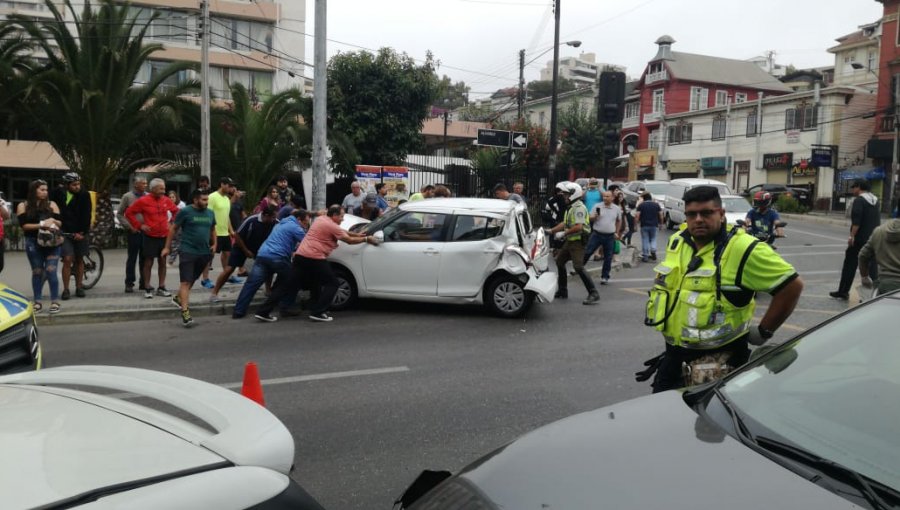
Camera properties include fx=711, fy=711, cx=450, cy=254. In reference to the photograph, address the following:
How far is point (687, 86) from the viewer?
5438 centimetres

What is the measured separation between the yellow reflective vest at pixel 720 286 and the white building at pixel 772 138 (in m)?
42.5

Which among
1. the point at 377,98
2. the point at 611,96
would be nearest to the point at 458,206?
the point at 611,96

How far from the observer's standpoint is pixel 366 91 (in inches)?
977

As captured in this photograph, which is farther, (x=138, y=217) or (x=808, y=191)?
(x=808, y=191)

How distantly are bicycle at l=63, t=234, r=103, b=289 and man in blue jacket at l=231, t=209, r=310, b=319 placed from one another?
9.84 feet

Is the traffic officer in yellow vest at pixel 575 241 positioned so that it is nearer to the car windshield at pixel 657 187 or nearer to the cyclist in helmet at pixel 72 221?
the cyclist in helmet at pixel 72 221

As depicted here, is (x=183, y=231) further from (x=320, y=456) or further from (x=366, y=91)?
(x=366, y=91)

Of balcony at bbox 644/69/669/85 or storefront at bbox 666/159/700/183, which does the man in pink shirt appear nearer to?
storefront at bbox 666/159/700/183

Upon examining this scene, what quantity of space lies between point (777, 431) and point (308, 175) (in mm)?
23748

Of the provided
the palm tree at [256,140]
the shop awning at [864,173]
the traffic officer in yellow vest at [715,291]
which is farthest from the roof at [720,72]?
the traffic officer in yellow vest at [715,291]

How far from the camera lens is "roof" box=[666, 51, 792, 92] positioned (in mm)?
54794

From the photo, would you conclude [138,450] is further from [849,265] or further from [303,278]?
[849,265]

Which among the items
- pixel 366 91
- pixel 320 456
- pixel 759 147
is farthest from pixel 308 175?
pixel 759 147

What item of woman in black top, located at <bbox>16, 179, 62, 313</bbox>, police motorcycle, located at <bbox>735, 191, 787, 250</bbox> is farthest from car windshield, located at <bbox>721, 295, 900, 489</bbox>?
police motorcycle, located at <bbox>735, 191, 787, 250</bbox>
